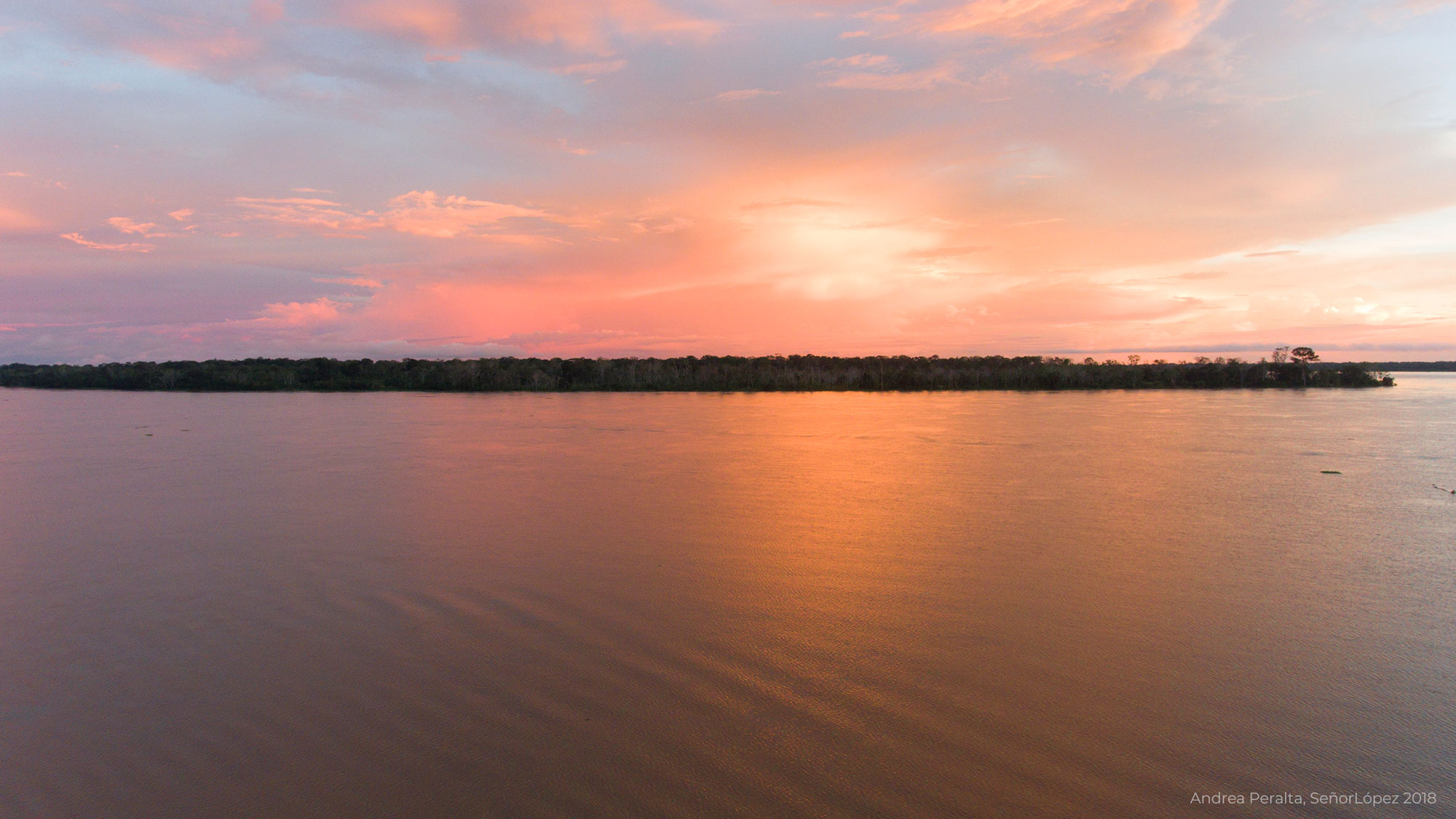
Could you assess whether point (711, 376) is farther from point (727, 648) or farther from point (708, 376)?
point (727, 648)

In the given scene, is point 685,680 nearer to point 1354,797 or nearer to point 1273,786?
point 1273,786

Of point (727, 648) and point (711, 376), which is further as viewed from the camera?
point (711, 376)

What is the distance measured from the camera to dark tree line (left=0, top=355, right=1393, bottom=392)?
58.7 meters

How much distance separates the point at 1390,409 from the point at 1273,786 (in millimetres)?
36949

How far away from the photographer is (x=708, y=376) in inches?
2434

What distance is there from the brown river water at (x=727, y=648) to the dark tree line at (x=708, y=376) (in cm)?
4824

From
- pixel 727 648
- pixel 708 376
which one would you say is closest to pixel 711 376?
pixel 708 376

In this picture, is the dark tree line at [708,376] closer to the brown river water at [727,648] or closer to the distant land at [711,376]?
the distant land at [711,376]

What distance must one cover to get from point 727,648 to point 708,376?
2272 inches

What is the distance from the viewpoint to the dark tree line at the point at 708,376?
58.7 m

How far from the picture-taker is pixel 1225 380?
59.1 metres

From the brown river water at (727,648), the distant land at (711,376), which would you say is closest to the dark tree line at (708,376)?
the distant land at (711,376)

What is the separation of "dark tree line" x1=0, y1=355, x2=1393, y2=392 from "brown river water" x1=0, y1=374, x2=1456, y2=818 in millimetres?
48235

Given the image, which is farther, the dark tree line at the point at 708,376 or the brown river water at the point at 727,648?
the dark tree line at the point at 708,376
